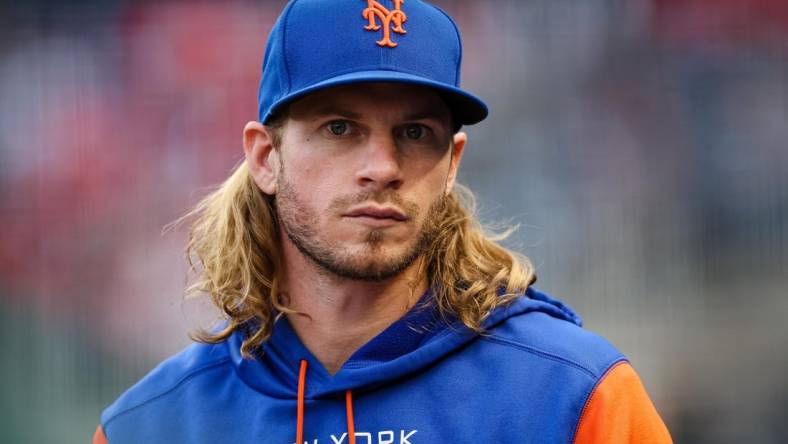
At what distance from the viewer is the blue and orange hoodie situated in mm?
2342

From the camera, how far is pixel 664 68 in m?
5.35

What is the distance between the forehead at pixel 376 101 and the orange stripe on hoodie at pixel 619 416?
69 centimetres

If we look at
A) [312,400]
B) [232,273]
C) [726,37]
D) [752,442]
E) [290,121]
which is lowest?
[752,442]

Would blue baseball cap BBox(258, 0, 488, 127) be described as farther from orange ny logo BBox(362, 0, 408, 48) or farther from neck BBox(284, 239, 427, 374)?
neck BBox(284, 239, 427, 374)

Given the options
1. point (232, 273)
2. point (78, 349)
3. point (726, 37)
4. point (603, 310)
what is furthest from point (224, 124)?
point (232, 273)

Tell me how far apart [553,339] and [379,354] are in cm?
38

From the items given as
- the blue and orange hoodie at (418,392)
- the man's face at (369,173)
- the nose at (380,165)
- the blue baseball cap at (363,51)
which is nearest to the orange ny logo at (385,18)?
the blue baseball cap at (363,51)

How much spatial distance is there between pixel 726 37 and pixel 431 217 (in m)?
3.31

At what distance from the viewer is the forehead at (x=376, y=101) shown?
96.8 inches

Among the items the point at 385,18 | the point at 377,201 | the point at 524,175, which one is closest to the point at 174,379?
the point at 377,201

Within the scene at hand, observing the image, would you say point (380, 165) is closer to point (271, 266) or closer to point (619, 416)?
point (271, 266)

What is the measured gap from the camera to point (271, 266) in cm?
284

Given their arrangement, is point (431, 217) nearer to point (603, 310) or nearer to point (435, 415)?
point (435, 415)

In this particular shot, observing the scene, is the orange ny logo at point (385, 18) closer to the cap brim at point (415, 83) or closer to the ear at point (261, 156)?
the cap brim at point (415, 83)
